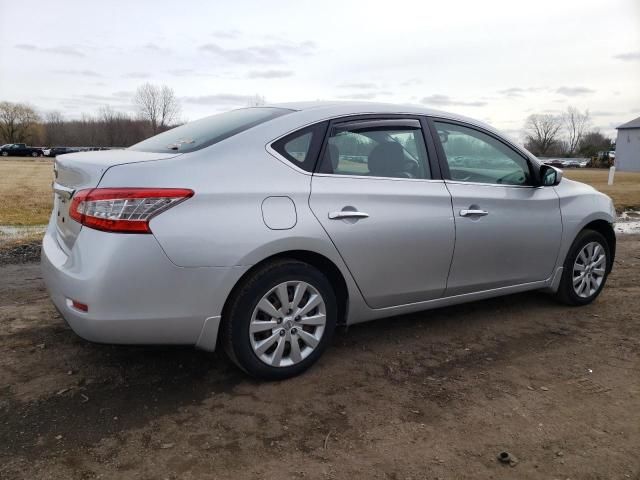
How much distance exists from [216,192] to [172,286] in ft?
1.79

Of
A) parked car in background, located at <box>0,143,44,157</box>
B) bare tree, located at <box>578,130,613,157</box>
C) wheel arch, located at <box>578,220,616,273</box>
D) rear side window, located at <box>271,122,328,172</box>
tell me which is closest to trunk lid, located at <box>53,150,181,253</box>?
rear side window, located at <box>271,122,328,172</box>

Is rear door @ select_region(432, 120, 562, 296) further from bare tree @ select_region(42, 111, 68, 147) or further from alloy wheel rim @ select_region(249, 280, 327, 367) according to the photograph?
bare tree @ select_region(42, 111, 68, 147)

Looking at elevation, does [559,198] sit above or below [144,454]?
above

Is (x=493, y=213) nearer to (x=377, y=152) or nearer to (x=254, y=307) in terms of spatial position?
(x=377, y=152)

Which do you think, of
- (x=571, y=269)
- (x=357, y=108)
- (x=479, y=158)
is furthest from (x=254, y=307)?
(x=571, y=269)

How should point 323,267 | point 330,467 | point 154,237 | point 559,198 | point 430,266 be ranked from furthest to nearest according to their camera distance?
point 559,198, point 430,266, point 323,267, point 154,237, point 330,467

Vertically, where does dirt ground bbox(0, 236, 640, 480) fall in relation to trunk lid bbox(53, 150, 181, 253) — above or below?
below

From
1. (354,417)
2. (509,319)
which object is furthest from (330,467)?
(509,319)

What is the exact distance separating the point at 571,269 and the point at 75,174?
3984 mm

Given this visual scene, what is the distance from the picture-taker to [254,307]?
3104mm

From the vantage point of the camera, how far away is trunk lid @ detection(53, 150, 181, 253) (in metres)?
2.94

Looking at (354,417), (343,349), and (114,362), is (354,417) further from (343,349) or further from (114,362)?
(114,362)

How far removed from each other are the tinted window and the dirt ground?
1.26m

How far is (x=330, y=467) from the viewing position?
250 cm
